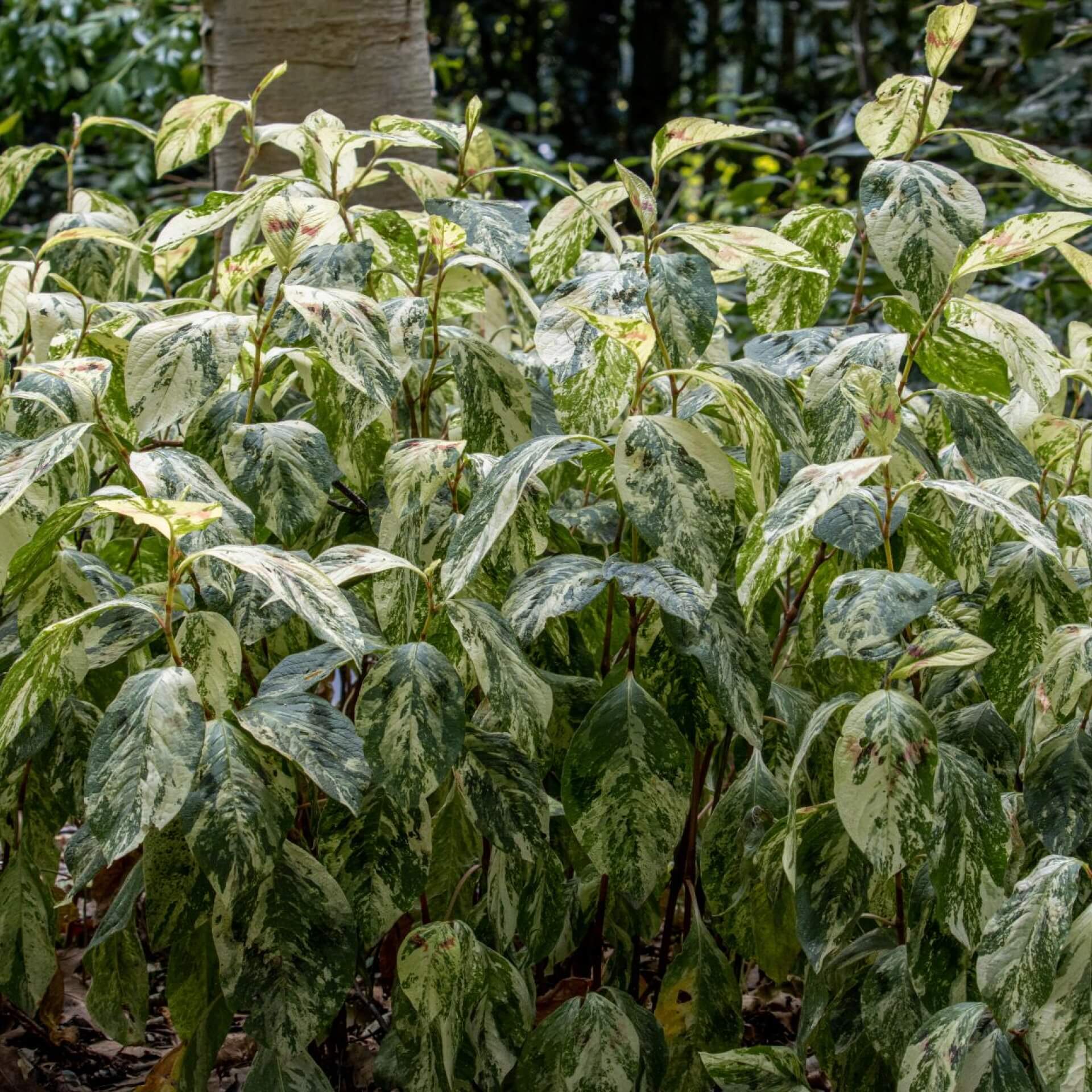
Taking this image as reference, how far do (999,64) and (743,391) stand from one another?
502 cm

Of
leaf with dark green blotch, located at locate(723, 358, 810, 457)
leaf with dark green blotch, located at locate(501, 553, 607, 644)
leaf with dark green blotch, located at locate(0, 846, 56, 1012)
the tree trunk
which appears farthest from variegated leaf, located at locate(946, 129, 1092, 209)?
the tree trunk

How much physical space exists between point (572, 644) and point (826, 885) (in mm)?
315

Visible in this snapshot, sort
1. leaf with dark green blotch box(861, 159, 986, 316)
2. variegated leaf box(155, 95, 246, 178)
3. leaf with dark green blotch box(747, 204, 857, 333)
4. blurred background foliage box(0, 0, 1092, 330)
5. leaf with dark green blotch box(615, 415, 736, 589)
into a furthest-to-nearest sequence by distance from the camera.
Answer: blurred background foliage box(0, 0, 1092, 330), variegated leaf box(155, 95, 246, 178), leaf with dark green blotch box(747, 204, 857, 333), leaf with dark green blotch box(861, 159, 986, 316), leaf with dark green blotch box(615, 415, 736, 589)

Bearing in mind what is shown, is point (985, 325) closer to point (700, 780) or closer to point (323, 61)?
point (700, 780)

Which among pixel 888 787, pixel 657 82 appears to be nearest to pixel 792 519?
pixel 888 787

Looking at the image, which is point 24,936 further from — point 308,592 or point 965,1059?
point 965,1059

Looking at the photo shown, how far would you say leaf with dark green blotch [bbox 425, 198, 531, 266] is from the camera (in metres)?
1.20

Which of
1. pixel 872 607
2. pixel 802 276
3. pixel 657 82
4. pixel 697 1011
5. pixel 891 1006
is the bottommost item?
pixel 657 82

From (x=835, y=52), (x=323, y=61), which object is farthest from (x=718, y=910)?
(x=835, y=52)

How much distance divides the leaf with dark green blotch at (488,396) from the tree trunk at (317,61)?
4.19 feet

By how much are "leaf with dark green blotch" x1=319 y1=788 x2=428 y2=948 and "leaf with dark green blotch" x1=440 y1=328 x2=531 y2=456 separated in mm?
314

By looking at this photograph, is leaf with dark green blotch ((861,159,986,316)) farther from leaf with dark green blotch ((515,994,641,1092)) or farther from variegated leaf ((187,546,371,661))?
leaf with dark green blotch ((515,994,641,1092))

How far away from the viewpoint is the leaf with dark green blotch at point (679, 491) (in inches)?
35.5

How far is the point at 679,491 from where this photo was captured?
91 centimetres
